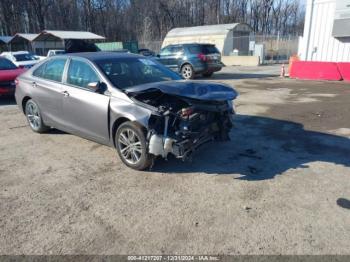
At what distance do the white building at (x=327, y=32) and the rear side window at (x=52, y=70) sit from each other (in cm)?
1374

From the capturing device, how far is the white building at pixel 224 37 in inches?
1155

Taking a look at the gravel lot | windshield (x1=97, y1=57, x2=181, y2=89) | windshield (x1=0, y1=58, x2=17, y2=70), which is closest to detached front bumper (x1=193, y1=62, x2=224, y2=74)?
windshield (x1=0, y1=58, x2=17, y2=70)

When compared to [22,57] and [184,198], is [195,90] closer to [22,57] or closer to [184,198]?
[184,198]

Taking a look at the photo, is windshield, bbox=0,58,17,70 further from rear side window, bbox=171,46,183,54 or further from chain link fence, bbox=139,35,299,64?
chain link fence, bbox=139,35,299,64

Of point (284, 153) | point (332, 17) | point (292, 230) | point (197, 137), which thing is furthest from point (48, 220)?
point (332, 17)

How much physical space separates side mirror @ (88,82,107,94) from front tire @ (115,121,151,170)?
67 centimetres

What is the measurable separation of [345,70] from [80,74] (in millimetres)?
13263

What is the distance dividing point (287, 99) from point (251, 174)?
6388 mm

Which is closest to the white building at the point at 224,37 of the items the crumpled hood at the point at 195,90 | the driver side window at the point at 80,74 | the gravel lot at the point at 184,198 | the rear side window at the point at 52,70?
the gravel lot at the point at 184,198

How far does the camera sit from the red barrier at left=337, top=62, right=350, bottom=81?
13961 mm

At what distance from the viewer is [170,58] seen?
1583cm

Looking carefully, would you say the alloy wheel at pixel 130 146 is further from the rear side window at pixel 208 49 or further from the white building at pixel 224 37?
the white building at pixel 224 37

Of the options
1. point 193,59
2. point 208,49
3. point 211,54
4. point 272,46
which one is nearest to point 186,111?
point 193,59

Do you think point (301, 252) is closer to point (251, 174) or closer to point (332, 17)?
point (251, 174)
